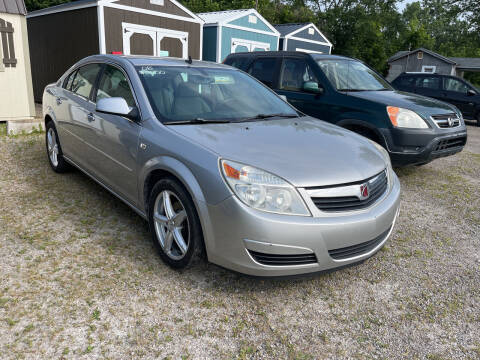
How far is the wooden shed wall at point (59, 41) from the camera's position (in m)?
11.3

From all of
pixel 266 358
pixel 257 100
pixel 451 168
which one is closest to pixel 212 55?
pixel 451 168

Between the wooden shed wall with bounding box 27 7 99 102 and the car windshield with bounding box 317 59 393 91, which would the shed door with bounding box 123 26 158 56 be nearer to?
the wooden shed wall with bounding box 27 7 99 102

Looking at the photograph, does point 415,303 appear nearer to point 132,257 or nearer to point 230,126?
point 230,126

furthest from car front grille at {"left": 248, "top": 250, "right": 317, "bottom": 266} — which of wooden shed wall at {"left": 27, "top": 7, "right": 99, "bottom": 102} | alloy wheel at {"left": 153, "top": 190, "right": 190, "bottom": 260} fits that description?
wooden shed wall at {"left": 27, "top": 7, "right": 99, "bottom": 102}

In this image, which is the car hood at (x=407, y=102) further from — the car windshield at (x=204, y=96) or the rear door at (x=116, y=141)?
the rear door at (x=116, y=141)

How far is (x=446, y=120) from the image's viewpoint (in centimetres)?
538

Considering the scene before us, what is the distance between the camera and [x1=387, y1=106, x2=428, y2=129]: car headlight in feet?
16.5

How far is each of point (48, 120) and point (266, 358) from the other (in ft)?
14.7

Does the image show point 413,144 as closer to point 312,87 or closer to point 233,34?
point 312,87

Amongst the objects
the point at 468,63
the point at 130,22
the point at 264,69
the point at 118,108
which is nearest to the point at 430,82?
the point at 264,69

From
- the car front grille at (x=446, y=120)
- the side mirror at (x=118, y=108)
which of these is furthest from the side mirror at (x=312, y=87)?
the side mirror at (x=118, y=108)

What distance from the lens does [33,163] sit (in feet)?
18.5

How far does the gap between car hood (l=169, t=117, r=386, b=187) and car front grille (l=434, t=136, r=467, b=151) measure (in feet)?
8.17

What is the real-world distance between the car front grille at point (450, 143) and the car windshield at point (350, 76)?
129 centimetres
